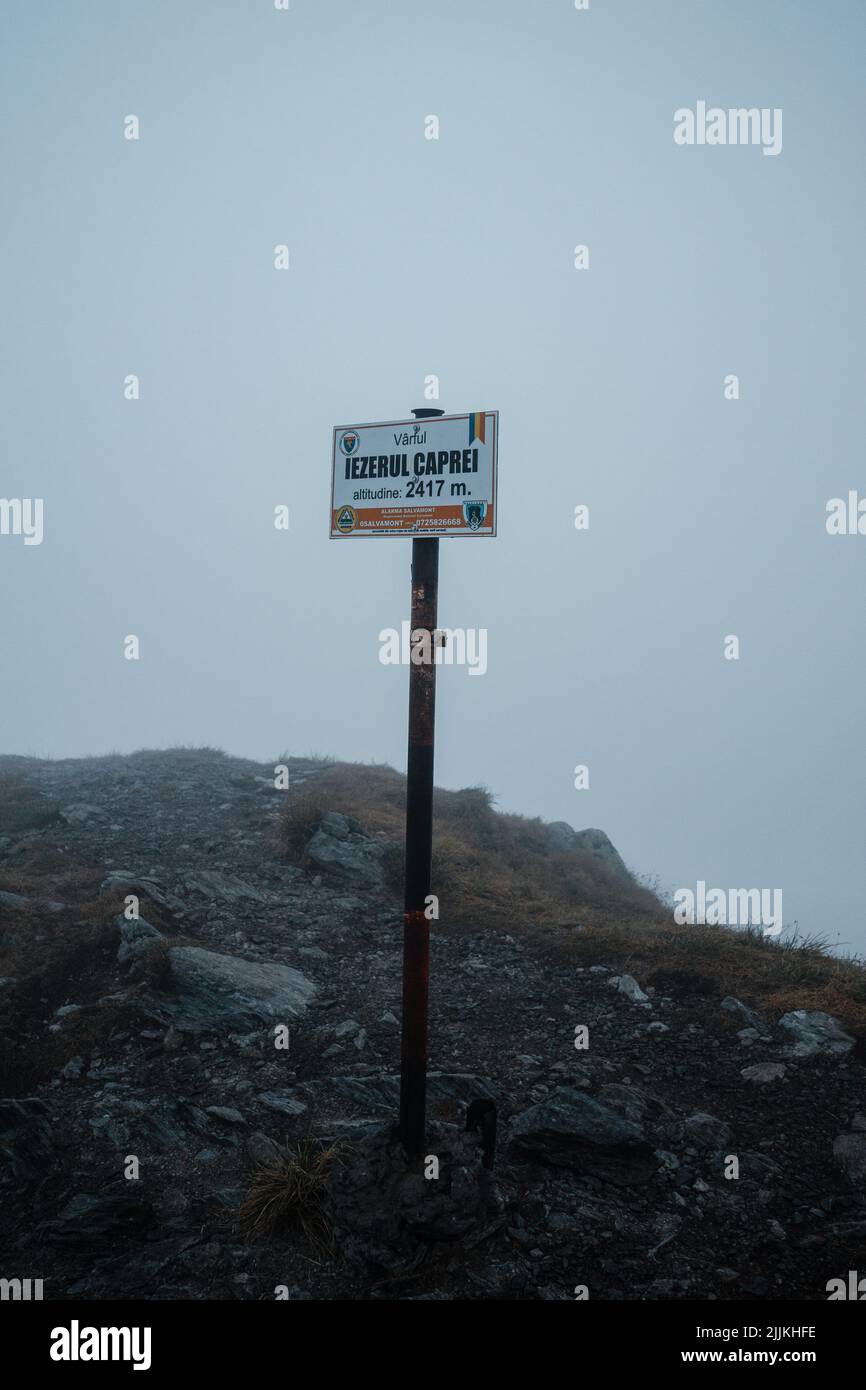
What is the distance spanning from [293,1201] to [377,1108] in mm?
1641

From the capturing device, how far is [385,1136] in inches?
249

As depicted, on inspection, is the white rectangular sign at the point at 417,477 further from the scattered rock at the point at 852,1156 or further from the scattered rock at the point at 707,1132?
the scattered rock at the point at 852,1156

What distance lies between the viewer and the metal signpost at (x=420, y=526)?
6148mm

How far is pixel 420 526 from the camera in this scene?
6.29 m

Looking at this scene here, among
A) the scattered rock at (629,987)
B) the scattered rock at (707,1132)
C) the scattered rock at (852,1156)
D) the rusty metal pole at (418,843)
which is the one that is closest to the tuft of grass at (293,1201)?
the rusty metal pole at (418,843)

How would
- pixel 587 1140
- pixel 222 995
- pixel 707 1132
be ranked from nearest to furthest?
pixel 587 1140 < pixel 707 1132 < pixel 222 995

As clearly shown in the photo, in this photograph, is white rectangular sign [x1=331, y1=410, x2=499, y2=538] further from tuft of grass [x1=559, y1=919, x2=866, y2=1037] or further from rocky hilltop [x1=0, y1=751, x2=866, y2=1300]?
tuft of grass [x1=559, y1=919, x2=866, y2=1037]

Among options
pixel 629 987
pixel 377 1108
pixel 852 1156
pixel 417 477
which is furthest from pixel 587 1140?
pixel 417 477

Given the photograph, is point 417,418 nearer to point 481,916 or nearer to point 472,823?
point 481,916

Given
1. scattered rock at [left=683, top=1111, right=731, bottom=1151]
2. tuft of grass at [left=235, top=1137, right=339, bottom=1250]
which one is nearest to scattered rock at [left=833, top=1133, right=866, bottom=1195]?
scattered rock at [left=683, top=1111, right=731, bottom=1151]

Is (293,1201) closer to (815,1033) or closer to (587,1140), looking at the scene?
(587,1140)

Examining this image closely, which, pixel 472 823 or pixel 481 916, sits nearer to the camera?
pixel 481 916
